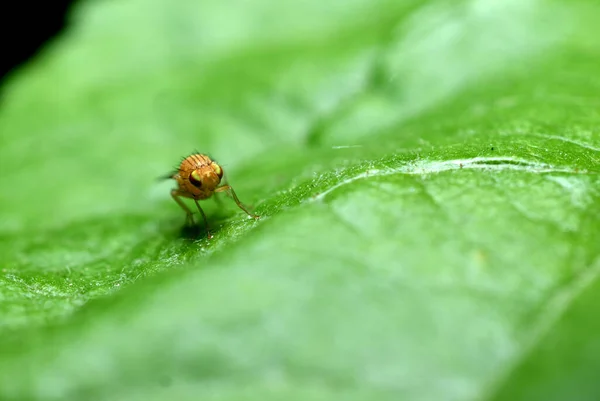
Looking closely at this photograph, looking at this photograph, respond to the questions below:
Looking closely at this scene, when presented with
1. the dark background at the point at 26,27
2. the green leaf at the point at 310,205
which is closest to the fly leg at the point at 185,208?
the green leaf at the point at 310,205

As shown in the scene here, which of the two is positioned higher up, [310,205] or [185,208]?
[185,208]

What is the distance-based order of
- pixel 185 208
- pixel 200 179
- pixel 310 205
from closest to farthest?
pixel 310 205 → pixel 200 179 → pixel 185 208

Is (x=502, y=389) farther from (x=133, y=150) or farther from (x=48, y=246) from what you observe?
(x=133, y=150)

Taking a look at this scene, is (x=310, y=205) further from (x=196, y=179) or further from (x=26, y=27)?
(x=26, y=27)

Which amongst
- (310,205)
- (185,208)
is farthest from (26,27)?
(310,205)

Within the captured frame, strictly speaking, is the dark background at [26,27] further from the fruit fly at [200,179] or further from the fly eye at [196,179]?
the fly eye at [196,179]
